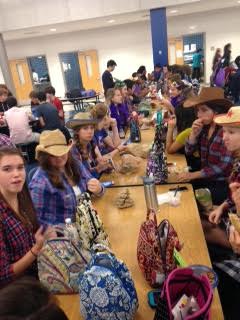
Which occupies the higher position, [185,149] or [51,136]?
[51,136]

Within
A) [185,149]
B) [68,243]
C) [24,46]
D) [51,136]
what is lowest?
[185,149]

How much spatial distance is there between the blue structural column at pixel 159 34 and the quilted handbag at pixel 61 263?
29.8 feet

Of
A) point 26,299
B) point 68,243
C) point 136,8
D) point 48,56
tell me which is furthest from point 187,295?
point 48,56

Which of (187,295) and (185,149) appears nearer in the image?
(187,295)

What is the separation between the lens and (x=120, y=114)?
4.90 metres

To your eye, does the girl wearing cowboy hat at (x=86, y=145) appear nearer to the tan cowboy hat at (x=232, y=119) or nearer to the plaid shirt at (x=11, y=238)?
the plaid shirt at (x=11, y=238)

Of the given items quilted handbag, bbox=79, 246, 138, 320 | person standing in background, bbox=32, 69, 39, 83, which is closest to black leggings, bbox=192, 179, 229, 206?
quilted handbag, bbox=79, 246, 138, 320

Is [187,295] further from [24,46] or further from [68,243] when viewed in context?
[24,46]

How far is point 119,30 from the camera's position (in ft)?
44.9

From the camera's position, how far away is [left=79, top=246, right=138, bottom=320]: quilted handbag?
1112 millimetres

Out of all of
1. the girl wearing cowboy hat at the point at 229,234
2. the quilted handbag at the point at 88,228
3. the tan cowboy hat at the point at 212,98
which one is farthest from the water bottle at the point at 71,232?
the tan cowboy hat at the point at 212,98

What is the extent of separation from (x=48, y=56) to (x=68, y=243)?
14878mm

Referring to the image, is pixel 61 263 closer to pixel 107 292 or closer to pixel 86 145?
pixel 107 292

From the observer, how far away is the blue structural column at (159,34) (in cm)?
897
